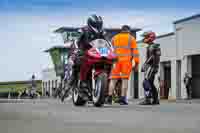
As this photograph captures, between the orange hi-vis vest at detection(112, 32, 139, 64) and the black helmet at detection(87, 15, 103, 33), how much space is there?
91.7 inches

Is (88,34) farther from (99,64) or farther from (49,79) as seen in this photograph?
(49,79)

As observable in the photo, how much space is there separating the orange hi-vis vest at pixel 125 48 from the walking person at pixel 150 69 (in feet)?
1.01

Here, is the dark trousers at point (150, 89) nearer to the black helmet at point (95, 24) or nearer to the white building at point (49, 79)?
the black helmet at point (95, 24)

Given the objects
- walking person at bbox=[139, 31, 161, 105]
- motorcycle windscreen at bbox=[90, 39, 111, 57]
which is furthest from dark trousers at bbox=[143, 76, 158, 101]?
motorcycle windscreen at bbox=[90, 39, 111, 57]

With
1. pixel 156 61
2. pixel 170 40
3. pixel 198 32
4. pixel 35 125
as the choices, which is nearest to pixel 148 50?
pixel 156 61

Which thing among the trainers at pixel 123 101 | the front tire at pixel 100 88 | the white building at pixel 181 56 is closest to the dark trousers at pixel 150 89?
the trainers at pixel 123 101

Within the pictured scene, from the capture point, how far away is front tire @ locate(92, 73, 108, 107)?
1195 cm

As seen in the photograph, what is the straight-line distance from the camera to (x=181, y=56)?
1850 inches

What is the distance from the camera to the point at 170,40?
49188 millimetres

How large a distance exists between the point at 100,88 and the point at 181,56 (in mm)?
35599

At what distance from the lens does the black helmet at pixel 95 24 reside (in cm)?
1255

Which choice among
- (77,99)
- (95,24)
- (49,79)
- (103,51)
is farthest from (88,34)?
(49,79)

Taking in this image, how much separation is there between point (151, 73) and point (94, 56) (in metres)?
3.02

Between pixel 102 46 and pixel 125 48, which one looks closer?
pixel 102 46
